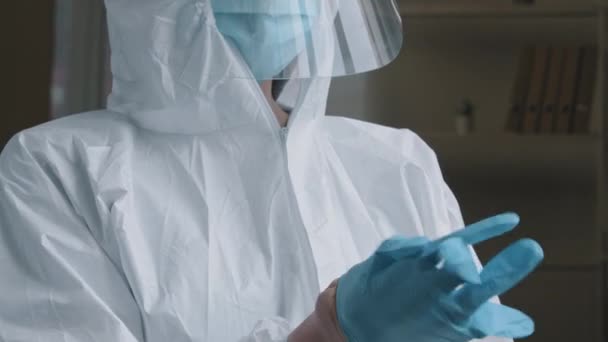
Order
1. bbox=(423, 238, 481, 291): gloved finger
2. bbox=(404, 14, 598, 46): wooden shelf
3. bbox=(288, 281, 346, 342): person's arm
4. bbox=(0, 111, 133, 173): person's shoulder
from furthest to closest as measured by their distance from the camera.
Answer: bbox=(404, 14, 598, 46): wooden shelf
bbox=(0, 111, 133, 173): person's shoulder
bbox=(288, 281, 346, 342): person's arm
bbox=(423, 238, 481, 291): gloved finger

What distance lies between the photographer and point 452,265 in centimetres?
92

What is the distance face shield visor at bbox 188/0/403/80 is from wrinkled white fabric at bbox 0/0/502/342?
29 mm

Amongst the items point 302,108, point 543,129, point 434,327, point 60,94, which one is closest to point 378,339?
point 434,327

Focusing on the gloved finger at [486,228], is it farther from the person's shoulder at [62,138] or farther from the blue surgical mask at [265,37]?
the person's shoulder at [62,138]

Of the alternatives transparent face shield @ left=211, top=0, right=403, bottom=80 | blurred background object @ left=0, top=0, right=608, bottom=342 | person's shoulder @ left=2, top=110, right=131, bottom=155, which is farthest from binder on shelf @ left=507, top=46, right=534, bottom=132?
person's shoulder @ left=2, top=110, right=131, bottom=155

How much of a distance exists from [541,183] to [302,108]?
72.2 inches

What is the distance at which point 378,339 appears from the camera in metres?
1.02

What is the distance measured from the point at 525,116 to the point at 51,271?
78.7 inches

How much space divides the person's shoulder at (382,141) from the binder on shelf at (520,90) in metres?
1.50

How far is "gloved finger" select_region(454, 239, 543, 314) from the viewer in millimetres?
927

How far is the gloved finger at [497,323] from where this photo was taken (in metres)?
0.94

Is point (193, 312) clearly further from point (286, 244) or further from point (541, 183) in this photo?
point (541, 183)

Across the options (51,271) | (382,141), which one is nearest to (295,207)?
(382,141)

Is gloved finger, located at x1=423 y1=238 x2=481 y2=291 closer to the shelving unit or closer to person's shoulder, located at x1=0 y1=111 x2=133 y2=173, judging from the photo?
person's shoulder, located at x1=0 y1=111 x2=133 y2=173
